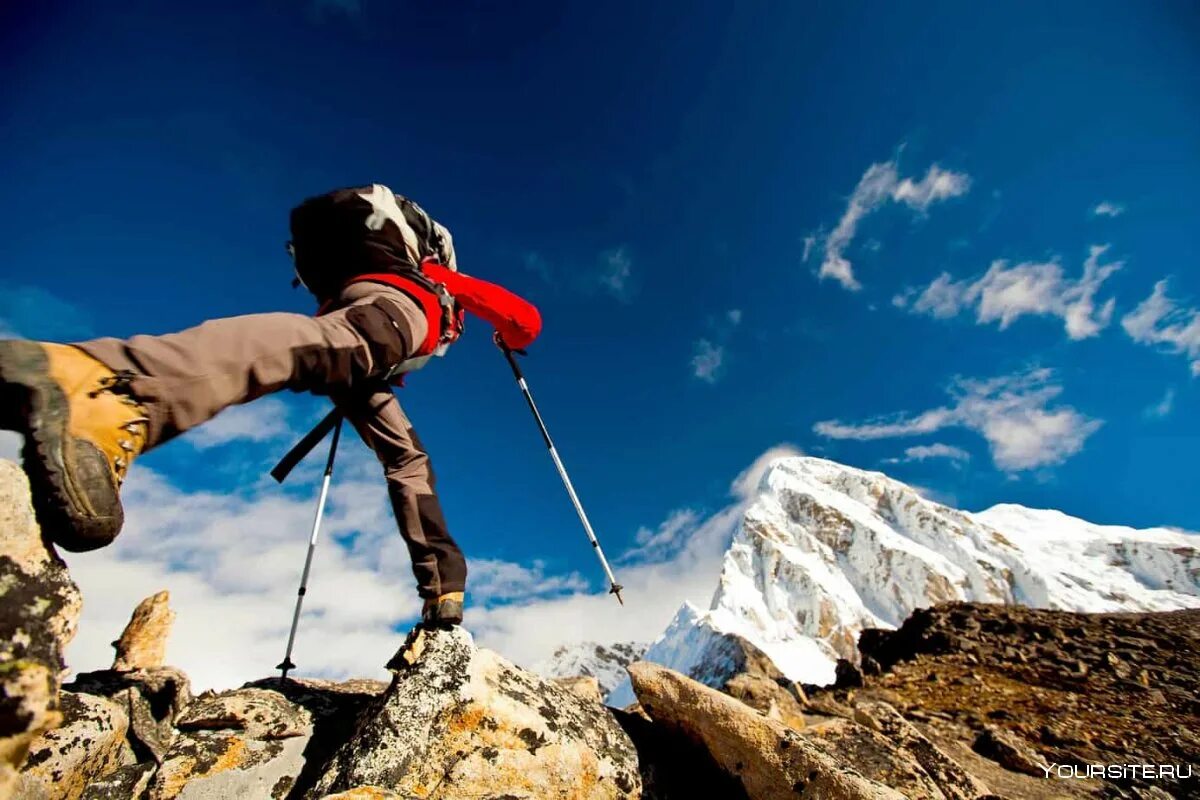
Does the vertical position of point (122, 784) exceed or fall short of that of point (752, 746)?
it falls short

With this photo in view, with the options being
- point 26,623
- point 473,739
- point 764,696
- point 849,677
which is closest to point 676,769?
point 473,739

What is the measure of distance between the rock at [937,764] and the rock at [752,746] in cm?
157

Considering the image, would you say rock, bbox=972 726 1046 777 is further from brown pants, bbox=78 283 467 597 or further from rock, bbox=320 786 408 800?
rock, bbox=320 786 408 800

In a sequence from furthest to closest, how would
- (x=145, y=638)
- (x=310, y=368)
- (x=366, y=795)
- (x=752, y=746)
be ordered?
(x=145, y=638) < (x=752, y=746) < (x=310, y=368) < (x=366, y=795)

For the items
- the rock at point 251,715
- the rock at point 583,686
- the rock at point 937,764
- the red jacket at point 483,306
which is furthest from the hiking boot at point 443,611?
the rock at point 937,764

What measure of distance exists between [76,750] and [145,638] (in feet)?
7.24

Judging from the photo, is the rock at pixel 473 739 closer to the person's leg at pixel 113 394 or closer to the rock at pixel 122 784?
the rock at pixel 122 784

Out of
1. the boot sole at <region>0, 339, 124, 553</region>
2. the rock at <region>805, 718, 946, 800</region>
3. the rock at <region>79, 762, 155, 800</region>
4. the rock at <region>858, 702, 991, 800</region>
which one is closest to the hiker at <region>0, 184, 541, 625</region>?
the boot sole at <region>0, 339, 124, 553</region>

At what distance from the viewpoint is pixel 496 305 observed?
16.0 feet

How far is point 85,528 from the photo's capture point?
66.6 inches

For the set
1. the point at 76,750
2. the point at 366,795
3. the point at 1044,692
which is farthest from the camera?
the point at 1044,692

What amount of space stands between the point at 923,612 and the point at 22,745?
60.1 ft

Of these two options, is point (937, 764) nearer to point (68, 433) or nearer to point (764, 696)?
point (764, 696)

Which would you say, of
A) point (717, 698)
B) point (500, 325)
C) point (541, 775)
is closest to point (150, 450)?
point (541, 775)
